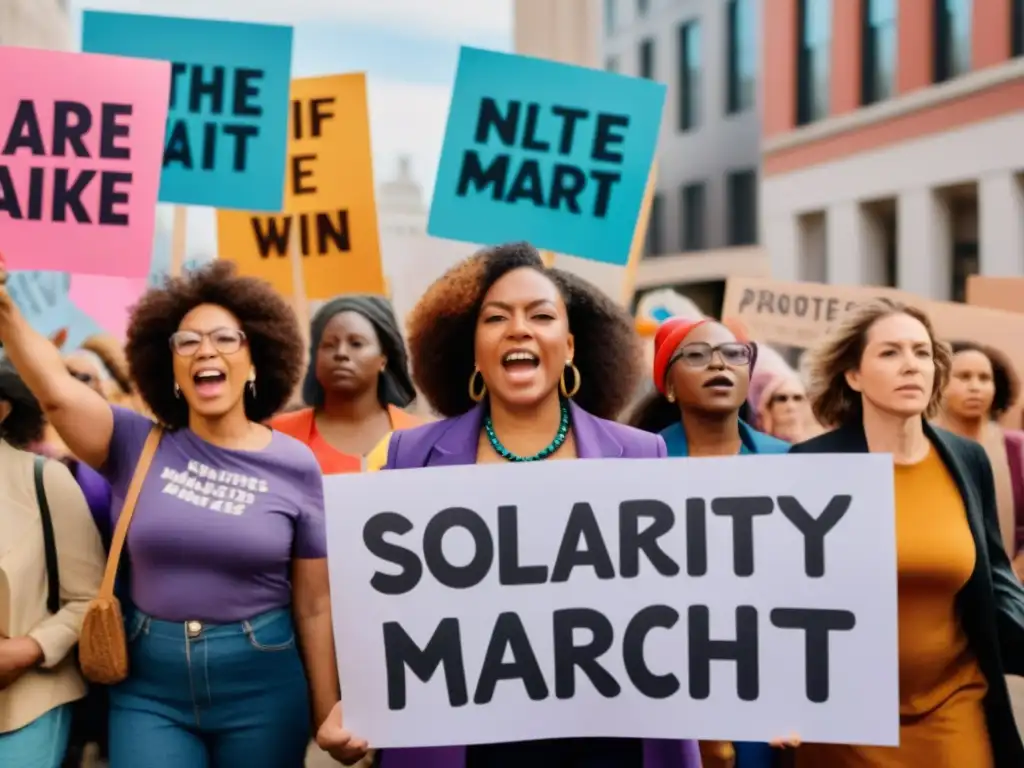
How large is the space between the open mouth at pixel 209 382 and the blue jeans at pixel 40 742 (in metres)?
0.85

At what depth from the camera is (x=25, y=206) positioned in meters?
3.76

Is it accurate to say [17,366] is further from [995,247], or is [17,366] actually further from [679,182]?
[679,182]

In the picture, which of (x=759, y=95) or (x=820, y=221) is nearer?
(x=820, y=221)

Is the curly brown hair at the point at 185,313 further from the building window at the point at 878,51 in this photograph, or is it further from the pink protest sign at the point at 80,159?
the building window at the point at 878,51

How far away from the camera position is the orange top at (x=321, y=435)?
427 cm

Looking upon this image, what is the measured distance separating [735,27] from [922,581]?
705 inches

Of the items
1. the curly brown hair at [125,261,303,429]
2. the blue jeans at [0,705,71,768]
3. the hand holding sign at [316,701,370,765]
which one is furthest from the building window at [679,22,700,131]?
the hand holding sign at [316,701,370,765]

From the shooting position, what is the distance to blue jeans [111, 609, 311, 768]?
2.82 meters

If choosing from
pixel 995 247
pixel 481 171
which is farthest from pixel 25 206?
pixel 995 247

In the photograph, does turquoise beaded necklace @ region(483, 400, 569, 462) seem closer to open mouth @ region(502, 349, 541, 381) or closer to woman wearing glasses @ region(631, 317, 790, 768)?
open mouth @ region(502, 349, 541, 381)

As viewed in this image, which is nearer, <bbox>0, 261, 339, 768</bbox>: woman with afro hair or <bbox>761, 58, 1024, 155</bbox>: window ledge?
<bbox>0, 261, 339, 768</bbox>: woman with afro hair

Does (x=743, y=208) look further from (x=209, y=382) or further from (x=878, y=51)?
(x=209, y=382)

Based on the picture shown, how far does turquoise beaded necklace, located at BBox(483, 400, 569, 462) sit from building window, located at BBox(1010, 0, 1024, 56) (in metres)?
10.3

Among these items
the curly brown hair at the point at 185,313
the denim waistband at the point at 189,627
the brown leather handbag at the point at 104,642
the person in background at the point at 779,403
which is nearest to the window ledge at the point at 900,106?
the person in background at the point at 779,403
